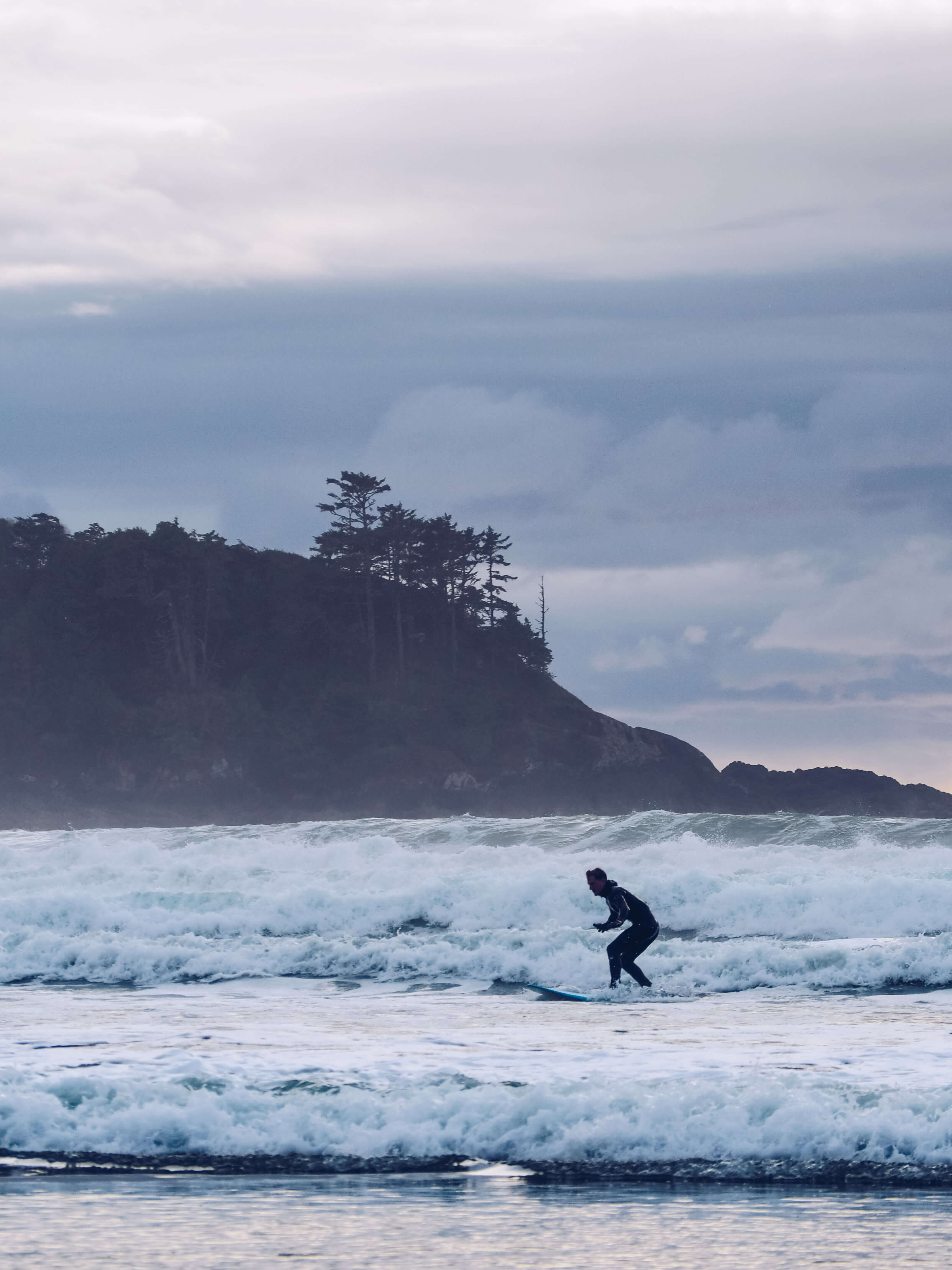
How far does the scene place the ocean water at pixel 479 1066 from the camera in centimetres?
744

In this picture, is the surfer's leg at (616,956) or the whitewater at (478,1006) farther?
the surfer's leg at (616,956)

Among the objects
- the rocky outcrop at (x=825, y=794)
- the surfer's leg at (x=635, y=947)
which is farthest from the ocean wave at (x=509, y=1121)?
the rocky outcrop at (x=825, y=794)

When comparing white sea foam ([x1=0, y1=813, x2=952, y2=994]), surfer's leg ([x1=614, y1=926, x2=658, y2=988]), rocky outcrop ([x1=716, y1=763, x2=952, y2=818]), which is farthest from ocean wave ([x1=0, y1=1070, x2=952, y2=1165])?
rocky outcrop ([x1=716, y1=763, x2=952, y2=818])

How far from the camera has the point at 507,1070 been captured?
1019cm

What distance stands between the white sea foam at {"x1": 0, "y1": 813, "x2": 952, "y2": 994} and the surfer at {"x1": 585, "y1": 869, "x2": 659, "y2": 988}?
0.60m

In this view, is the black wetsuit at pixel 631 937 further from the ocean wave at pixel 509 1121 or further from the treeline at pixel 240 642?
the treeline at pixel 240 642

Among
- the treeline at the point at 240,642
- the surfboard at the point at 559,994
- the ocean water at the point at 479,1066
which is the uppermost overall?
the treeline at the point at 240,642

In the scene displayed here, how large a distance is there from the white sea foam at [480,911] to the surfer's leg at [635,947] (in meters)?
0.47

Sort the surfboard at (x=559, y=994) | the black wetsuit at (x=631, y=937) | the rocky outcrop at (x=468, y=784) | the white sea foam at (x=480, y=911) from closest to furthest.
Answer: the surfboard at (x=559, y=994) → the black wetsuit at (x=631, y=937) → the white sea foam at (x=480, y=911) → the rocky outcrop at (x=468, y=784)

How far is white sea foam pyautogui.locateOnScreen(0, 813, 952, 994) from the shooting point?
672 inches

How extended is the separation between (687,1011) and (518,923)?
7749 mm

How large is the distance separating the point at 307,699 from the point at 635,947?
7510cm

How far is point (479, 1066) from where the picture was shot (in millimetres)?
10406

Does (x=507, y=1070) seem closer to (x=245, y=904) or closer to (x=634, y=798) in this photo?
(x=245, y=904)
